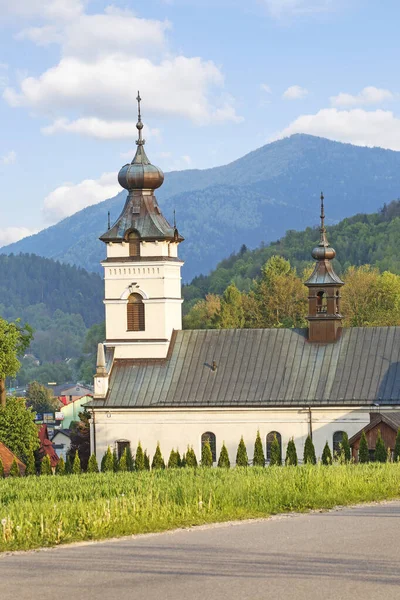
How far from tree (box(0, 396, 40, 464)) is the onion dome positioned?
992cm

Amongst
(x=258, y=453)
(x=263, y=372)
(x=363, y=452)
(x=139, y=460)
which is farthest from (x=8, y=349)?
(x=363, y=452)

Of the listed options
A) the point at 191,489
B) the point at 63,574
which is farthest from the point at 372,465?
the point at 63,574

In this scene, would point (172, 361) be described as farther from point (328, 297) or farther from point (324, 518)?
point (324, 518)

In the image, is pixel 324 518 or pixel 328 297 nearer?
pixel 324 518

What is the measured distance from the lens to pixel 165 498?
59.0 feet

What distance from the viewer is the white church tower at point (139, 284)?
158 feet

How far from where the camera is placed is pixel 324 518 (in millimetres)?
16891

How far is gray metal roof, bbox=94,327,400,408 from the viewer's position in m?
45.1

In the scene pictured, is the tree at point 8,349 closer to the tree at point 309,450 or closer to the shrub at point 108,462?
the shrub at point 108,462

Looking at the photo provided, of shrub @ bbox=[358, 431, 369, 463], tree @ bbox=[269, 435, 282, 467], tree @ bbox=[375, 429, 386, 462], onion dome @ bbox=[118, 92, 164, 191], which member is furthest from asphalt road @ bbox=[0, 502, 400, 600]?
onion dome @ bbox=[118, 92, 164, 191]

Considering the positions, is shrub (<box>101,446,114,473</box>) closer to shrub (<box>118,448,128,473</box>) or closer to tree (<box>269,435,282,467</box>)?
shrub (<box>118,448,128,473</box>)

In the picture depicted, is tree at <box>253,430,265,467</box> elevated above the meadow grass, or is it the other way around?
tree at <box>253,430,265,467</box>

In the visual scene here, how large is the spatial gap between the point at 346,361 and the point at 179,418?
6639 millimetres

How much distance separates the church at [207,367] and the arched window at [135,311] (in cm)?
4
